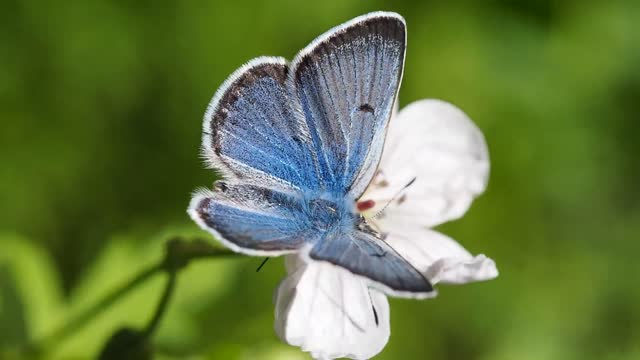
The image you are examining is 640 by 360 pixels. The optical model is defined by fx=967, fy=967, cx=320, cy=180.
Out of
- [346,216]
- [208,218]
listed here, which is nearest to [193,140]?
[346,216]

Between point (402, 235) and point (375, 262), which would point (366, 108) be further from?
point (375, 262)

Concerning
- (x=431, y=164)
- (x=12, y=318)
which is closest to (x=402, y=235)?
(x=431, y=164)

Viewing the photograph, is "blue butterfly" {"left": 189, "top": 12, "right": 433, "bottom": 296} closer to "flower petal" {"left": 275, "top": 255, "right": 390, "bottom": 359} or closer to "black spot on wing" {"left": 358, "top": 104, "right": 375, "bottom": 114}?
"black spot on wing" {"left": 358, "top": 104, "right": 375, "bottom": 114}

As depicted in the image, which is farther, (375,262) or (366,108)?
(366,108)

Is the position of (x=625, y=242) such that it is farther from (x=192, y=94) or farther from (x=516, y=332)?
(x=192, y=94)

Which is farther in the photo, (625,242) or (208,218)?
(625,242)
